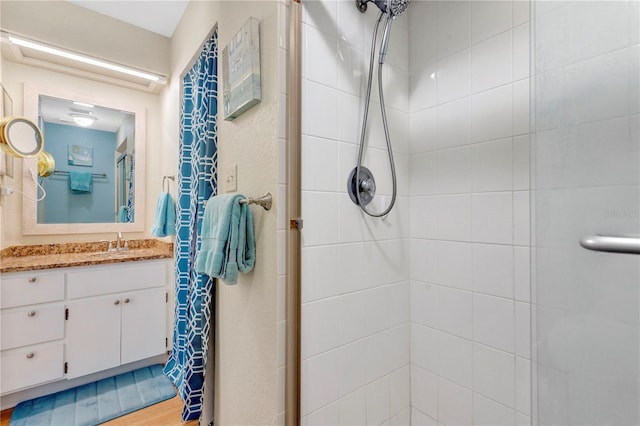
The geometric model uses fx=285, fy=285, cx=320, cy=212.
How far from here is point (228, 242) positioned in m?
0.96

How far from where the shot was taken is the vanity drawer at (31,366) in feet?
5.31

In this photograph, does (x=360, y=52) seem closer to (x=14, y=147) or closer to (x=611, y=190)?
(x=611, y=190)

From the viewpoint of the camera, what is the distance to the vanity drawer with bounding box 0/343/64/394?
5.31ft

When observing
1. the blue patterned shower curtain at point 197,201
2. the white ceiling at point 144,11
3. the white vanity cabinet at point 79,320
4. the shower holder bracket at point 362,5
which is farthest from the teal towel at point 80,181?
the shower holder bracket at point 362,5

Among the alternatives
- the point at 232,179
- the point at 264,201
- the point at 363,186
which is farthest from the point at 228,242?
the point at 363,186

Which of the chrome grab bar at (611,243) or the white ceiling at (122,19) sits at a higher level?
the white ceiling at (122,19)

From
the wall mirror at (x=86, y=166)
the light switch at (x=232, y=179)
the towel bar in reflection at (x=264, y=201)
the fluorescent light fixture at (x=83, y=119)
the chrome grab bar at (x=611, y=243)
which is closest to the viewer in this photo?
the chrome grab bar at (x=611, y=243)

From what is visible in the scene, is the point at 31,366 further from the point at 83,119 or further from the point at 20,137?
the point at 83,119

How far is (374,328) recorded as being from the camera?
1110mm

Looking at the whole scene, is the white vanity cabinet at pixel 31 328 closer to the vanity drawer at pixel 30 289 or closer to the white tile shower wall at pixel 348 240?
the vanity drawer at pixel 30 289

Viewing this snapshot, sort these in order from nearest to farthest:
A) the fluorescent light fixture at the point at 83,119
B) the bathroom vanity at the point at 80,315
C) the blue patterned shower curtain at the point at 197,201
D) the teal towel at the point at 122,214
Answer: the blue patterned shower curtain at the point at 197,201, the bathroom vanity at the point at 80,315, the fluorescent light fixture at the point at 83,119, the teal towel at the point at 122,214

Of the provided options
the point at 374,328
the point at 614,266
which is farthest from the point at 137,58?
the point at 614,266

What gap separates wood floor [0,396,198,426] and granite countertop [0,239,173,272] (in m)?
0.85

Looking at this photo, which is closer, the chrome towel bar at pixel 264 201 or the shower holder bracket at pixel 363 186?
the chrome towel bar at pixel 264 201
